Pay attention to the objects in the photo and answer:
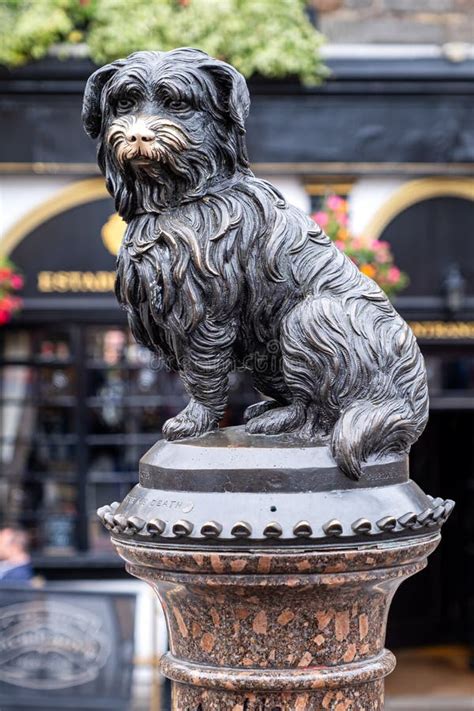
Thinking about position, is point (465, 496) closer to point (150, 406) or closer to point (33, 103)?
point (150, 406)

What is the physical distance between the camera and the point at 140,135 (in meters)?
2.75

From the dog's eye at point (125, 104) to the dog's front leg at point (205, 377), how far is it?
20.2 inches

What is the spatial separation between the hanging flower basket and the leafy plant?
221 cm

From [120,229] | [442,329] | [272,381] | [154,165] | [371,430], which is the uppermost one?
[120,229]

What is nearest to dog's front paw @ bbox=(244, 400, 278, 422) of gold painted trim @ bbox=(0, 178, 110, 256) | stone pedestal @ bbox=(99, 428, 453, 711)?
stone pedestal @ bbox=(99, 428, 453, 711)

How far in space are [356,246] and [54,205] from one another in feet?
7.96

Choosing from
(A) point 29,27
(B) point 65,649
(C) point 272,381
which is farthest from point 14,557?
(C) point 272,381

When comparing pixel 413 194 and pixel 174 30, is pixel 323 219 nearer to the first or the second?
pixel 413 194

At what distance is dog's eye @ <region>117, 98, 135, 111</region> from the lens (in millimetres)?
2818

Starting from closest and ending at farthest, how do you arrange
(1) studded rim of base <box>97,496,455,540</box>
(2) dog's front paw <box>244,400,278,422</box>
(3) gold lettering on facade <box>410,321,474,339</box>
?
(1) studded rim of base <box>97,496,455,540</box> < (2) dog's front paw <box>244,400,278,422</box> < (3) gold lettering on facade <box>410,321,474,339</box>

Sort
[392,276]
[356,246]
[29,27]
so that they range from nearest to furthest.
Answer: [356,246]
[392,276]
[29,27]

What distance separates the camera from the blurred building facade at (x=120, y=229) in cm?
908

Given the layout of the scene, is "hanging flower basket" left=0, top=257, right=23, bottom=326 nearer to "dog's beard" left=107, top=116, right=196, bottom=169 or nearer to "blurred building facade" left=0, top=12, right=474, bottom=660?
"blurred building facade" left=0, top=12, right=474, bottom=660

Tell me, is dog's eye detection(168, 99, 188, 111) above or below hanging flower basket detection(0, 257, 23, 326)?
below
